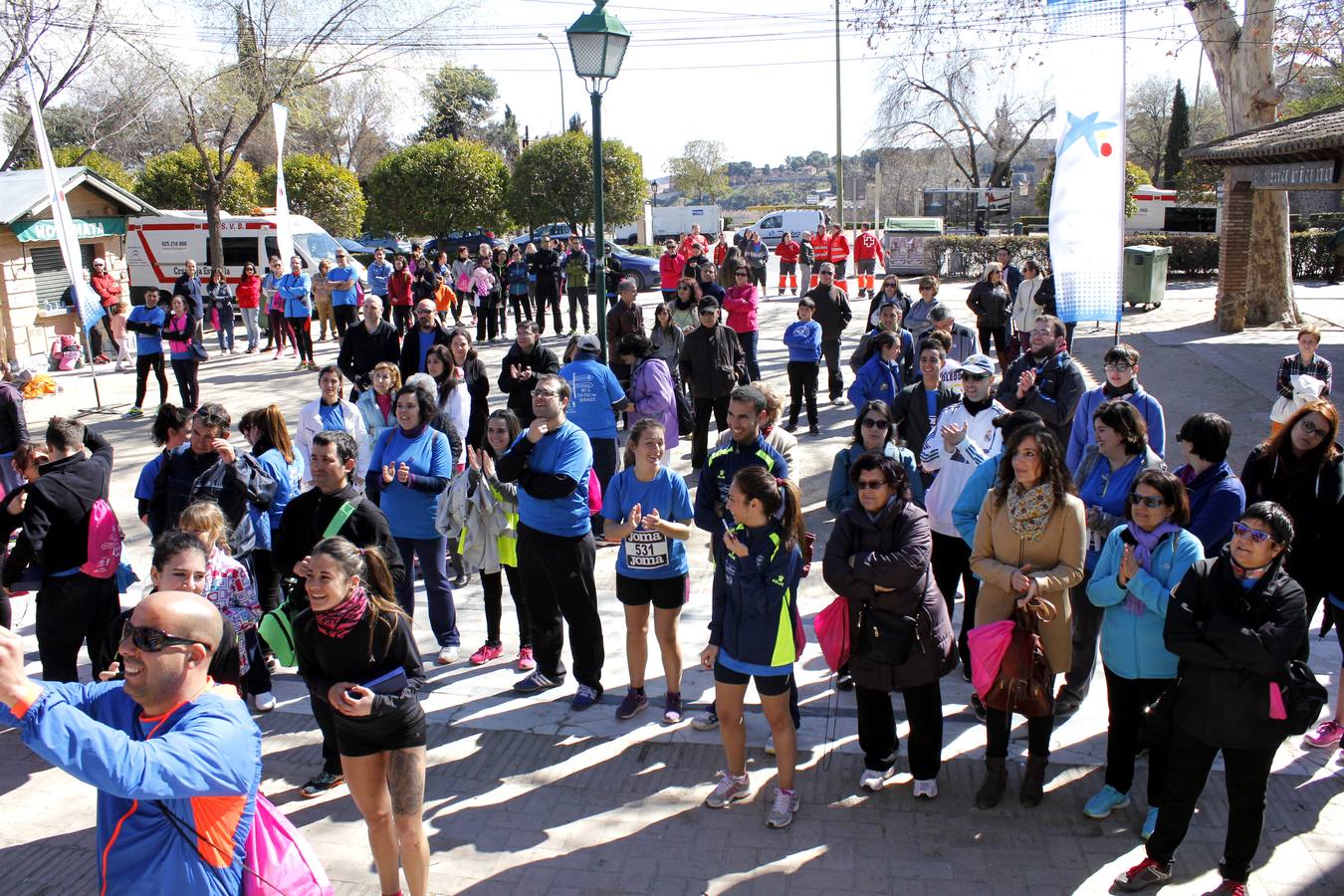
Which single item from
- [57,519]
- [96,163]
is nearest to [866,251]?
[57,519]

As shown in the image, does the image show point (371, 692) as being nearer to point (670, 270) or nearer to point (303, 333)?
point (303, 333)

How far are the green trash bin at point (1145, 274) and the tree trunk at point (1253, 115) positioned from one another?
232 cm

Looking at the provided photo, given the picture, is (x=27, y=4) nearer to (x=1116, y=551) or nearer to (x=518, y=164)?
(x=518, y=164)

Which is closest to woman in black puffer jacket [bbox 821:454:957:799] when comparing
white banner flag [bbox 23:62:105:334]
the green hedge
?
white banner flag [bbox 23:62:105:334]

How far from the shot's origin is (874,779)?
495 centimetres

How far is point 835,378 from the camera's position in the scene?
12836 millimetres

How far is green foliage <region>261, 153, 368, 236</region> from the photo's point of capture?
3378 centimetres

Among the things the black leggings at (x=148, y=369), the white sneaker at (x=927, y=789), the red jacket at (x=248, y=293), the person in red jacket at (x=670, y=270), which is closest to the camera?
the white sneaker at (x=927, y=789)

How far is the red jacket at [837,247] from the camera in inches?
830

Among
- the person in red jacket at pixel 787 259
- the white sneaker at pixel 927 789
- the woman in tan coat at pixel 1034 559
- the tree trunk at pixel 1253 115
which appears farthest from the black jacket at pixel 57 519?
the person in red jacket at pixel 787 259

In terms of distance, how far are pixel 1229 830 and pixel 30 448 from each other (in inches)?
236

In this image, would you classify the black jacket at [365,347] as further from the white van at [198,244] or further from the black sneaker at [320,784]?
the white van at [198,244]

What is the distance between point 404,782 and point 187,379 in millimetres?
10746

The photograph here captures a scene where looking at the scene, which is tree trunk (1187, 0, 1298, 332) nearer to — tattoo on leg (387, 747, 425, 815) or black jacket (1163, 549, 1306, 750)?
black jacket (1163, 549, 1306, 750)
